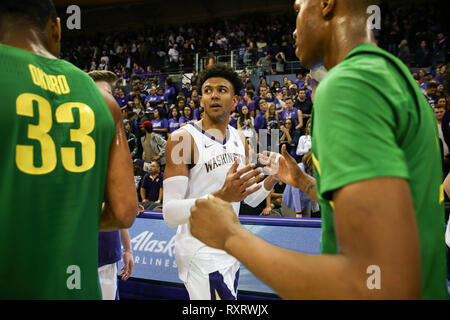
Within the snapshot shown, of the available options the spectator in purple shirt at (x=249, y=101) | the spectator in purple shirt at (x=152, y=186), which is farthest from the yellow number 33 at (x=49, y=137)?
the spectator in purple shirt at (x=249, y=101)

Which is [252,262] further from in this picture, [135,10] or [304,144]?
[135,10]

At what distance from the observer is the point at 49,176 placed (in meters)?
1.15

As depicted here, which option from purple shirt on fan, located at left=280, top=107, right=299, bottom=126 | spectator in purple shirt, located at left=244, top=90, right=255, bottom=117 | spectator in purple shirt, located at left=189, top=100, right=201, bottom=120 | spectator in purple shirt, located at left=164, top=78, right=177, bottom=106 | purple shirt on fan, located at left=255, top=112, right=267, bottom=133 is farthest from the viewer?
spectator in purple shirt, located at left=164, top=78, right=177, bottom=106

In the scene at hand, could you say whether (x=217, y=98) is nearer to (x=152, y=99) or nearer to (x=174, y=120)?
(x=174, y=120)

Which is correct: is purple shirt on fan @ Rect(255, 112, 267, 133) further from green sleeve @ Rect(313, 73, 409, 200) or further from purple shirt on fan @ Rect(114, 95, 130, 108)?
green sleeve @ Rect(313, 73, 409, 200)

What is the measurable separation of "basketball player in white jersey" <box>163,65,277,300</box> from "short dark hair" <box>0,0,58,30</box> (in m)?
1.34

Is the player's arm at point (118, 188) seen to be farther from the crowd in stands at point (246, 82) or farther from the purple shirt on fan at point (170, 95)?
the purple shirt on fan at point (170, 95)

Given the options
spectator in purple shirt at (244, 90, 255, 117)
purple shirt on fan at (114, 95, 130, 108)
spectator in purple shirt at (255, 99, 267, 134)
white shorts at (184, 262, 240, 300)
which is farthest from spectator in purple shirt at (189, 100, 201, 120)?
white shorts at (184, 262, 240, 300)

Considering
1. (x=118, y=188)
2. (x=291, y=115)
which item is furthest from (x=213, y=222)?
(x=291, y=115)

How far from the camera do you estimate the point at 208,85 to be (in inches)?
121

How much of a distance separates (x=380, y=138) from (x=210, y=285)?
2.06 meters

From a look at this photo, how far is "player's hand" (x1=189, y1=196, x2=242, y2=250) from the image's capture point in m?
0.96

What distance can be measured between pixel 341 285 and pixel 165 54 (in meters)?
18.4

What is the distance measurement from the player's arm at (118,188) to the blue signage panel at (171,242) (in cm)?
240
